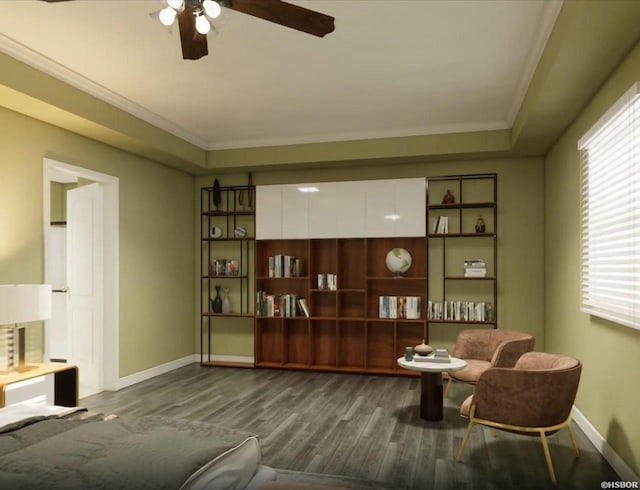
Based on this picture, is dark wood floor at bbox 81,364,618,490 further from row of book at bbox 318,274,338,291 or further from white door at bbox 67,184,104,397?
row of book at bbox 318,274,338,291

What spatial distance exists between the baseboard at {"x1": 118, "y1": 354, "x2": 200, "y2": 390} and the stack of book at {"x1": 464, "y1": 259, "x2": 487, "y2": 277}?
388cm

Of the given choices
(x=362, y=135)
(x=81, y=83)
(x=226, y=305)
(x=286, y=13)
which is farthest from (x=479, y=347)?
(x=81, y=83)

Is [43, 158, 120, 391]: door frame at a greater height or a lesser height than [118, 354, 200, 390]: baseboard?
greater

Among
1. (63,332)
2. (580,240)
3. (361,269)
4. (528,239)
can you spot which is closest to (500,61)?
(580,240)

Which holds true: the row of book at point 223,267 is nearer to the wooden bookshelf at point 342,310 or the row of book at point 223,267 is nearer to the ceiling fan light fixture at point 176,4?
the wooden bookshelf at point 342,310

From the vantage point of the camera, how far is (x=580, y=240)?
4.05 meters

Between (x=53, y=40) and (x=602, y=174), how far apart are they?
4.06 m

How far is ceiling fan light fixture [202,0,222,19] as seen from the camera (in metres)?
2.23

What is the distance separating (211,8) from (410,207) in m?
3.98

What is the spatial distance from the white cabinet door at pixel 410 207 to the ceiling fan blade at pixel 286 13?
365 cm

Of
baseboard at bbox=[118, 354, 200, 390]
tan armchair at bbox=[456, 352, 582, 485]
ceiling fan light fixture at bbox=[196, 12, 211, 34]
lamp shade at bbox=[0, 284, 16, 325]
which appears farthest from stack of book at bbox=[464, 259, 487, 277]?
lamp shade at bbox=[0, 284, 16, 325]

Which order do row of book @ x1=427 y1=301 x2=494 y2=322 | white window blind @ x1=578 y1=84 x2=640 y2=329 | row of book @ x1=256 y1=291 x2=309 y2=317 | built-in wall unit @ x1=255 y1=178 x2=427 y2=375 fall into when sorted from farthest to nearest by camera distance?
row of book @ x1=256 y1=291 x2=309 y2=317 < built-in wall unit @ x1=255 y1=178 x2=427 y2=375 < row of book @ x1=427 y1=301 x2=494 y2=322 < white window blind @ x1=578 y1=84 x2=640 y2=329

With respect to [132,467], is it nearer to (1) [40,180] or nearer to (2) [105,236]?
(1) [40,180]

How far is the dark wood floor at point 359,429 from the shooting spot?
3115 mm
